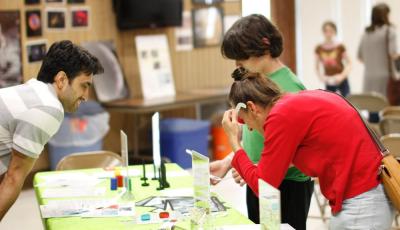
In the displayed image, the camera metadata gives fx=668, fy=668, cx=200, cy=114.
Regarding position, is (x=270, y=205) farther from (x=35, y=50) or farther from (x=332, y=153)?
(x=35, y=50)

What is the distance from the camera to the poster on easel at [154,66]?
24.0 ft

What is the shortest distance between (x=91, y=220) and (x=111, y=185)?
1.98ft

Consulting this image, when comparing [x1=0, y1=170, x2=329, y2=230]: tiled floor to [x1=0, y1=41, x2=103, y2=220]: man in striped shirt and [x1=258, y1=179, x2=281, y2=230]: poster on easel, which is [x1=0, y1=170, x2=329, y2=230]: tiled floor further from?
[x1=258, y1=179, x2=281, y2=230]: poster on easel

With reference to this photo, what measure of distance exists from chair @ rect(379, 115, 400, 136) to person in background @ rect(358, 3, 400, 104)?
7.56 feet

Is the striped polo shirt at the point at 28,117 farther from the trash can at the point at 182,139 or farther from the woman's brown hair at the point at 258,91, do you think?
the trash can at the point at 182,139

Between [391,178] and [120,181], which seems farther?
[120,181]

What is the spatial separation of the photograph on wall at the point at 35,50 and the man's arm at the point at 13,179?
160 inches

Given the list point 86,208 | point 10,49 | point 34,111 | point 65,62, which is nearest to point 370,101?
point 10,49

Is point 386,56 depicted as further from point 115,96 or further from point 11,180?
point 11,180

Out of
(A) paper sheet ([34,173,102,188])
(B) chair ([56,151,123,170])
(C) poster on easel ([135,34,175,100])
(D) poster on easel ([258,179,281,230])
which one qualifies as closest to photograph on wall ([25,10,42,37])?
(C) poster on easel ([135,34,175,100])

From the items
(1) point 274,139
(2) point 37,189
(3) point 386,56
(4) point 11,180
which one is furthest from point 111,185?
(3) point 386,56

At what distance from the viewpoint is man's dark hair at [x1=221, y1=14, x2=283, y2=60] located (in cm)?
278

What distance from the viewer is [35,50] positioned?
662cm

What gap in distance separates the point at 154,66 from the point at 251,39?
15.4 ft
